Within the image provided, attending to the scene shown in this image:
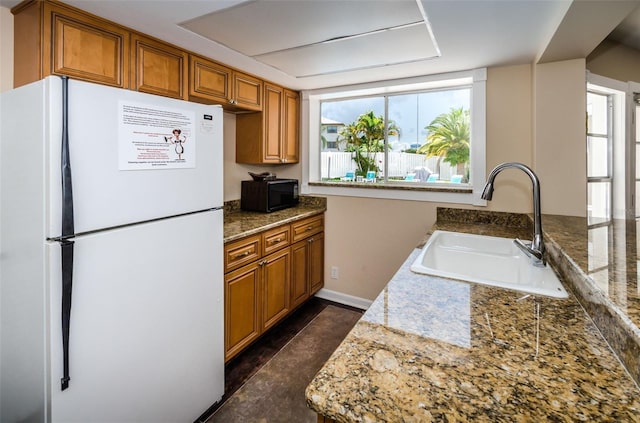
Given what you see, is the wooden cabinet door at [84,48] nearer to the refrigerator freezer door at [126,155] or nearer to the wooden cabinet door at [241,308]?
the refrigerator freezer door at [126,155]

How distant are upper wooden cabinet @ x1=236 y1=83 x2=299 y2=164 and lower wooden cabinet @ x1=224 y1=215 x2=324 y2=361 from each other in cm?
69

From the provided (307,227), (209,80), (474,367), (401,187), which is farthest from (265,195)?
(474,367)

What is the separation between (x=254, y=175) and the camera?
3.00 m

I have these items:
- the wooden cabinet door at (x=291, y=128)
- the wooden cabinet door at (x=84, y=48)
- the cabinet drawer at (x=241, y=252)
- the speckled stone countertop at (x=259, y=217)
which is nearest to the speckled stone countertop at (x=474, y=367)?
the cabinet drawer at (x=241, y=252)

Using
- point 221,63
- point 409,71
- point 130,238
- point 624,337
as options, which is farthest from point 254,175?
point 624,337

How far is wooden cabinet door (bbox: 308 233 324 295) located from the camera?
10.2 feet

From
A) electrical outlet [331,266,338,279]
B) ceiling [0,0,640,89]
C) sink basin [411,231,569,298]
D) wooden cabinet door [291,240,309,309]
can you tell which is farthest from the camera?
electrical outlet [331,266,338,279]

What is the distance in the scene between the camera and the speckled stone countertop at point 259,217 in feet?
7.18

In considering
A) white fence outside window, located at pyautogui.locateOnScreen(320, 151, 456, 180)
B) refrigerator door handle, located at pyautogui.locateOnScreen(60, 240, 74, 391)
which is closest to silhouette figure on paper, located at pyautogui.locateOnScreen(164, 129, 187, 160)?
refrigerator door handle, located at pyautogui.locateOnScreen(60, 240, 74, 391)

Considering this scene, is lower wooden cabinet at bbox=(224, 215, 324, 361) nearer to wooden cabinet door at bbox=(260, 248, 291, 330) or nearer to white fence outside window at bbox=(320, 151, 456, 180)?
wooden cabinet door at bbox=(260, 248, 291, 330)

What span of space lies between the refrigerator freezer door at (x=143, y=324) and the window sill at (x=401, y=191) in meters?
1.64

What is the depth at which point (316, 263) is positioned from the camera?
10.5ft

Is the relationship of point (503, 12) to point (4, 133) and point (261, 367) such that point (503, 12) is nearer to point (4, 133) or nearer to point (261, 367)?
point (4, 133)

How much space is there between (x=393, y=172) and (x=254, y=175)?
4.28 feet
